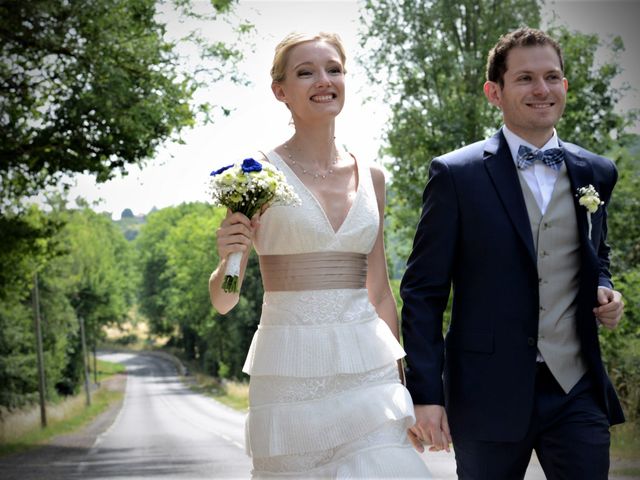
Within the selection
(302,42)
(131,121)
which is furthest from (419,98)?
(302,42)

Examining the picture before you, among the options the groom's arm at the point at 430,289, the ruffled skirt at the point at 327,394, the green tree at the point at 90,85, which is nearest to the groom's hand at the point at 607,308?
the groom's arm at the point at 430,289

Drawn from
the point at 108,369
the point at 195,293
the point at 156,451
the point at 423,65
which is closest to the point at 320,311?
the point at 423,65

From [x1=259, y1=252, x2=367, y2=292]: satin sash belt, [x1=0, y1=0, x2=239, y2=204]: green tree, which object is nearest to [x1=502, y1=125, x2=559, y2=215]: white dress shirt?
[x1=259, y1=252, x2=367, y2=292]: satin sash belt

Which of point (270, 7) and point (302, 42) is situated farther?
point (270, 7)

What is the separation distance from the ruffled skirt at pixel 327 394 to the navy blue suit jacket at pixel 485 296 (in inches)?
6.5

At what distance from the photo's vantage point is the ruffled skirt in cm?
393

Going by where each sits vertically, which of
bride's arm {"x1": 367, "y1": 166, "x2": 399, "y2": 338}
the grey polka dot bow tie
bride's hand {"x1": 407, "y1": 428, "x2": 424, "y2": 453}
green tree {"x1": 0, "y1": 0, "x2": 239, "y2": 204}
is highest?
green tree {"x1": 0, "y1": 0, "x2": 239, "y2": 204}

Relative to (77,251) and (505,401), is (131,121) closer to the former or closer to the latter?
(505,401)

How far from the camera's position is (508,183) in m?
4.09

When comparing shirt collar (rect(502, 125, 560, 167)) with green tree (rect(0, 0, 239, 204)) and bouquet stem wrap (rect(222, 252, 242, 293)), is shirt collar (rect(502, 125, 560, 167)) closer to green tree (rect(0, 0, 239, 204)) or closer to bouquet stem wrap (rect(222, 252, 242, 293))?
bouquet stem wrap (rect(222, 252, 242, 293))

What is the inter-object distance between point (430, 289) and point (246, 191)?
84 cm

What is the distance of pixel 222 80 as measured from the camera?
2147cm

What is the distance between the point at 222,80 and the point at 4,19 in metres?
5.14

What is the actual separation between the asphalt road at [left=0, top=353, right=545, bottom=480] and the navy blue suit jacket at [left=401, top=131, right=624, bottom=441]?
391 inches
